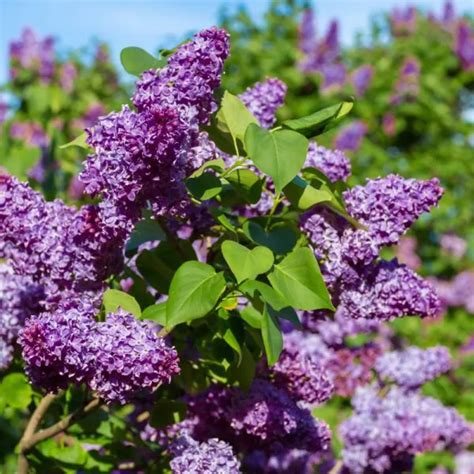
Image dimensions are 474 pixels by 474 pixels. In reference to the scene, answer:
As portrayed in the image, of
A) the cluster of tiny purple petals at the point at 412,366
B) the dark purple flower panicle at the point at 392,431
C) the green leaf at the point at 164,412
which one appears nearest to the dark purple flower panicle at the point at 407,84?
the cluster of tiny purple petals at the point at 412,366

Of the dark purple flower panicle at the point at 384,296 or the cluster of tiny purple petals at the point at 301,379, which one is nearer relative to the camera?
the dark purple flower panicle at the point at 384,296

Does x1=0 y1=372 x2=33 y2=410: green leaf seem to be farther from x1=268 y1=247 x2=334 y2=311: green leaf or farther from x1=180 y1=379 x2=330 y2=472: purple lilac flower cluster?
x1=268 y1=247 x2=334 y2=311: green leaf

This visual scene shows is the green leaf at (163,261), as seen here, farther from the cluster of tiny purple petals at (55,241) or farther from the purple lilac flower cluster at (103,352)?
the purple lilac flower cluster at (103,352)

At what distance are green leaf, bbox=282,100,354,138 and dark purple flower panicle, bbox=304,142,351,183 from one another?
0.22 metres

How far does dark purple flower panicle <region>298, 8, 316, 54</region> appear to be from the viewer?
696cm

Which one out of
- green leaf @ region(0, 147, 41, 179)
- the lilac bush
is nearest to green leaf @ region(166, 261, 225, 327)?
the lilac bush

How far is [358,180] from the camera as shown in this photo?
5.84m

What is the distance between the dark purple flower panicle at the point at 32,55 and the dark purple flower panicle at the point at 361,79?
2.17 meters

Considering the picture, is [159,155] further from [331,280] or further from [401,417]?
[401,417]

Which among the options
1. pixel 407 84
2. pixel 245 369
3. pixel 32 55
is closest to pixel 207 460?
pixel 245 369

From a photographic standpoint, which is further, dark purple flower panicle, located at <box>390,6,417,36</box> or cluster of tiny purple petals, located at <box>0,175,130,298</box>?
dark purple flower panicle, located at <box>390,6,417,36</box>

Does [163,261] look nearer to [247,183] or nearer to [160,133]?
[247,183]

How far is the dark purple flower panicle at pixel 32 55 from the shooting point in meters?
5.93

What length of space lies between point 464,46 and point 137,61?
639 centimetres
